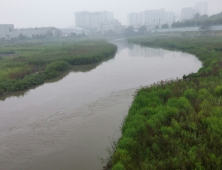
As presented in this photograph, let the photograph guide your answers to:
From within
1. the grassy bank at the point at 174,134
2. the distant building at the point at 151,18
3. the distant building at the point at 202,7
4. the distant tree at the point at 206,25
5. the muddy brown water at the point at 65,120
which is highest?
the distant building at the point at 202,7

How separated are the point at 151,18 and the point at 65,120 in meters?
109

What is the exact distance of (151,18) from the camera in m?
109

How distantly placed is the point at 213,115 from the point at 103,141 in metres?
2.70

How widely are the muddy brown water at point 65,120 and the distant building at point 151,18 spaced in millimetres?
90826

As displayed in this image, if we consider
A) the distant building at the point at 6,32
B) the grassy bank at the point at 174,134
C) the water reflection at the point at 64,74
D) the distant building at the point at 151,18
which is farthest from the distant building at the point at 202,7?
the grassy bank at the point at 174,134

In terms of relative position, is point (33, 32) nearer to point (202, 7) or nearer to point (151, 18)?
point (151, 18)

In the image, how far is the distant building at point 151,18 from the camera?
4225 inches

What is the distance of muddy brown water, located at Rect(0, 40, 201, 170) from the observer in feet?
17.2

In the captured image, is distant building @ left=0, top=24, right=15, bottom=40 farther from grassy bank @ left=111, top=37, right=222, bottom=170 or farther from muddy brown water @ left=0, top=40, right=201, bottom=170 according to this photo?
grassy bank @ left=111, top=37, right=222, bottom=170

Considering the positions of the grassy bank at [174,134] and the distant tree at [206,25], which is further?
the distant tree at [206,25]

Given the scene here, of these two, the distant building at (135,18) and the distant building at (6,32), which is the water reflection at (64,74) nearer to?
the distant building at (6,32)

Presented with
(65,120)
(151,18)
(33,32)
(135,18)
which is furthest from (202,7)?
(65,120)

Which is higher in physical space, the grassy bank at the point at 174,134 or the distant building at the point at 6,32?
the distant building at the point at 6,32

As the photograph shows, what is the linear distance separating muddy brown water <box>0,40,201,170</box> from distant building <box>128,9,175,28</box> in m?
90.8
